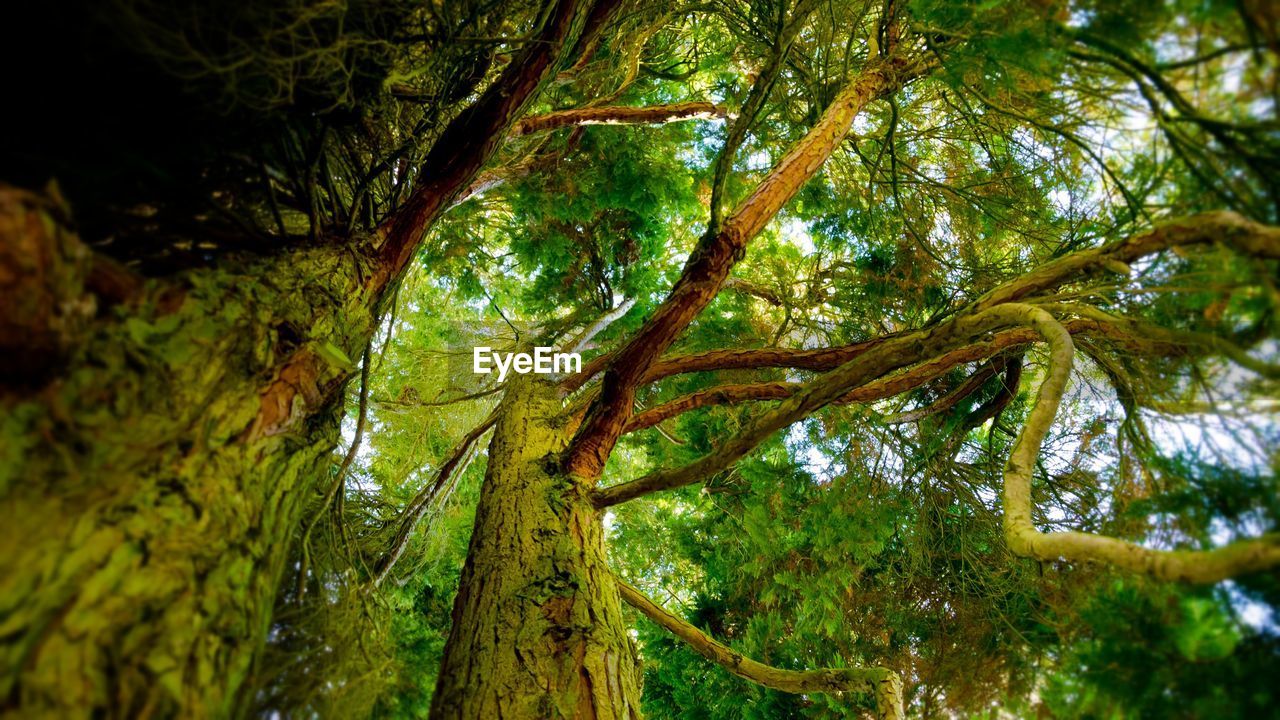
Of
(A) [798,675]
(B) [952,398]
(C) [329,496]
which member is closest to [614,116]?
(B) [952,398]

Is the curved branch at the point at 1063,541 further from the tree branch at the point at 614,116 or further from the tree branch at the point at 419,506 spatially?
the tree branch at the point at 614,116

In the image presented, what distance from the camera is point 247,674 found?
1213 millimetres

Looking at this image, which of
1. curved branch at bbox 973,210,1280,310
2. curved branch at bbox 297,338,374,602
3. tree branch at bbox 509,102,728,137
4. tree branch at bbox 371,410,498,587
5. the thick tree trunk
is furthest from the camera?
tree branch at bbox 509,102,728,137

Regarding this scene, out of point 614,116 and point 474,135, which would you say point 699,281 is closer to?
point 474,135

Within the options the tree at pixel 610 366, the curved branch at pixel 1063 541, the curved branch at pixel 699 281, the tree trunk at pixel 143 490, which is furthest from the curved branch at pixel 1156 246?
the tree trunk at pixel 143 490

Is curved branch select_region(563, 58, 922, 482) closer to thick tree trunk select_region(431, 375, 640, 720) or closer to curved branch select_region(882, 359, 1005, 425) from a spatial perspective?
thick tree trunk select_region(431, 375, 640, 720)

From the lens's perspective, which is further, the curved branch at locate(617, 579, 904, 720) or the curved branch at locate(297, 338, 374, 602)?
the curved branch at locate(617, 579, 904, 720)

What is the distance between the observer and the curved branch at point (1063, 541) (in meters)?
1.06

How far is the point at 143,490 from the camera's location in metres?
1.12

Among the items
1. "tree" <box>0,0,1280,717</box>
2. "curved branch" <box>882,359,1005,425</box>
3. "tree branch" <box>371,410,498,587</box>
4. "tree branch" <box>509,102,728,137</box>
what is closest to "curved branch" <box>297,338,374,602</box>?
"tree" <box>0,0,1280,717</box>

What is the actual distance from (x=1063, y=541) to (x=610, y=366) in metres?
1.71

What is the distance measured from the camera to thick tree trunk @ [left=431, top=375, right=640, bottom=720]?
5.99ft

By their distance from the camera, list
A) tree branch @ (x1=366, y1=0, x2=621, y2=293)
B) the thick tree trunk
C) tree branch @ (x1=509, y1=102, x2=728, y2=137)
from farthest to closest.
A: tree branch @ (x1=509, y1=102, x2=728, y2=137) → tree branch @ (x1=366, y1=0, x2=621, y2=293) → the thick tree trunk

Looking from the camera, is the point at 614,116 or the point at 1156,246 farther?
the point at 614,116
